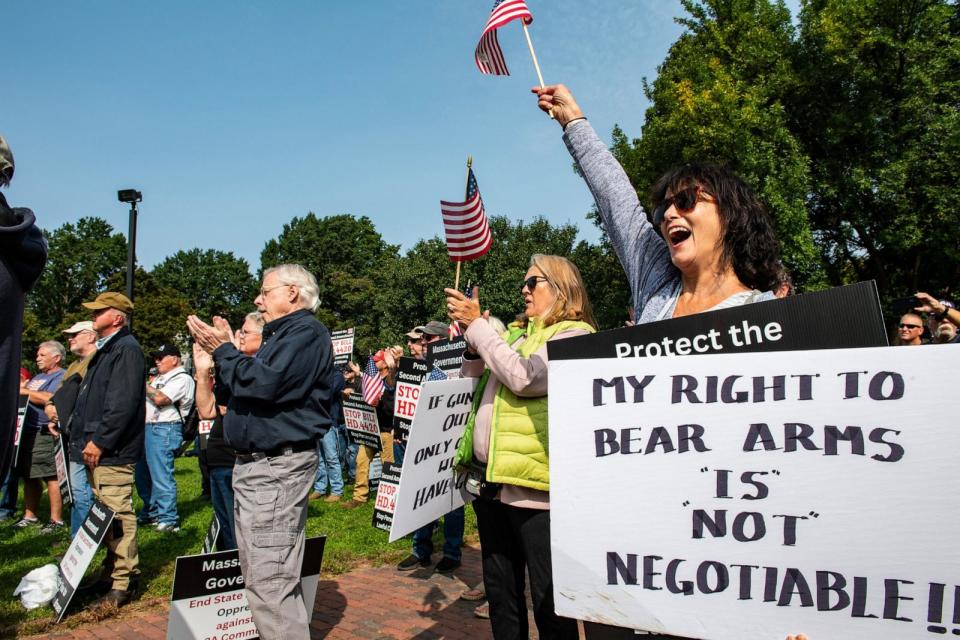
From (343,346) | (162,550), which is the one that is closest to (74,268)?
(343,346)

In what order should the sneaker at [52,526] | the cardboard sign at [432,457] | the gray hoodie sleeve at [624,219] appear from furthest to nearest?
the sneaker at [52,526] < the cardboard sign at [432,457] < the gray hoodie sleeve at [624,219]

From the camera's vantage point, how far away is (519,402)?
2.92 m

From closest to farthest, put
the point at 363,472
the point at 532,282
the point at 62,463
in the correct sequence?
the point at 532,282, the point at 62,463, the point at 363,472

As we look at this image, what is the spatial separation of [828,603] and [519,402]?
1.68m

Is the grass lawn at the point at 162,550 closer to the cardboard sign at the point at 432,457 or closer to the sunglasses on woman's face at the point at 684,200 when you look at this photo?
the cardboard sign at the point at 432,457

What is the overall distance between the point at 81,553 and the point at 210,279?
8612 cm

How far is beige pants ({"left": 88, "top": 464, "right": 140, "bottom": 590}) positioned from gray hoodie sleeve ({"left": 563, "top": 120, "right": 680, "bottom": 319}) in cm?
467

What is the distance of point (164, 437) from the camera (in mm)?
8219

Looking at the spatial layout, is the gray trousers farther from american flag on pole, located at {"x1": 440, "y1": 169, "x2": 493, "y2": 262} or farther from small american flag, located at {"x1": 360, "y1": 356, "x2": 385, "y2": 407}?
small american flag, located at {"x1": 360, "y1": 356, "x2": 385, "y2": 407}

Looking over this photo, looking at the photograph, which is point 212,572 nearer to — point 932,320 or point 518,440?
point 518,440

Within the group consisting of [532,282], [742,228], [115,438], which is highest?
[532,282]

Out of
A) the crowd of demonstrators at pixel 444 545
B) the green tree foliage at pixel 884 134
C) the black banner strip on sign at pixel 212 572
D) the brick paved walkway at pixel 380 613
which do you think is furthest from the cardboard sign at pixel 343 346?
the green tree foliage at pixel 884 134

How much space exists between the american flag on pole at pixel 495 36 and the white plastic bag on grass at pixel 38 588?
17.4 feet

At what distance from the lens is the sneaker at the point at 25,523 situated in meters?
7.99
